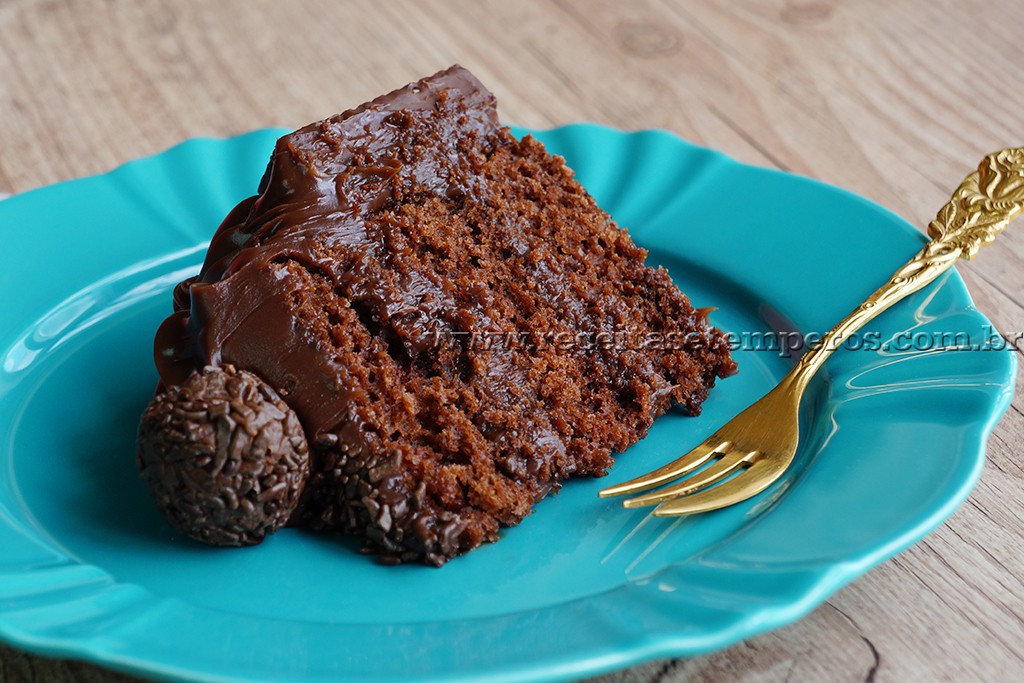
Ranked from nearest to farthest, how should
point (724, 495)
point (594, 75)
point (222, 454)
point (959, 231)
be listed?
point (222, 454)
point (724, 495)
point (959, 231)
point (594, 75)

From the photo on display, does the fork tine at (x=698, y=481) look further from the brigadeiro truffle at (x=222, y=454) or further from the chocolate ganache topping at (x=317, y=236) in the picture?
the brigadeiro truffle at (x=222, y=454)

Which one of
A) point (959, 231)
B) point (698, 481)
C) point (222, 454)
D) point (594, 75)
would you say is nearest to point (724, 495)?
point (698, 481)

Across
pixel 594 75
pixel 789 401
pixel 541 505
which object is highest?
pixel 789 401

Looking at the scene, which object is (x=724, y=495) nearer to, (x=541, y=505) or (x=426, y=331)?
(x=541, y=505)

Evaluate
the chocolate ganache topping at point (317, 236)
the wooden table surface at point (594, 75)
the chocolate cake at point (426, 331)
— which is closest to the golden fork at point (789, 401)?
the chocolate cake at point (426, 331)

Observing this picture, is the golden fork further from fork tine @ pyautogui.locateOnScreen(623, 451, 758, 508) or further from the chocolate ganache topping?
the chocolate ganache topping

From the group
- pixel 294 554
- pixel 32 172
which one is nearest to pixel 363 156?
pixel 294 554

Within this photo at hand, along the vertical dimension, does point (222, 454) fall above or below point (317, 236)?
below
